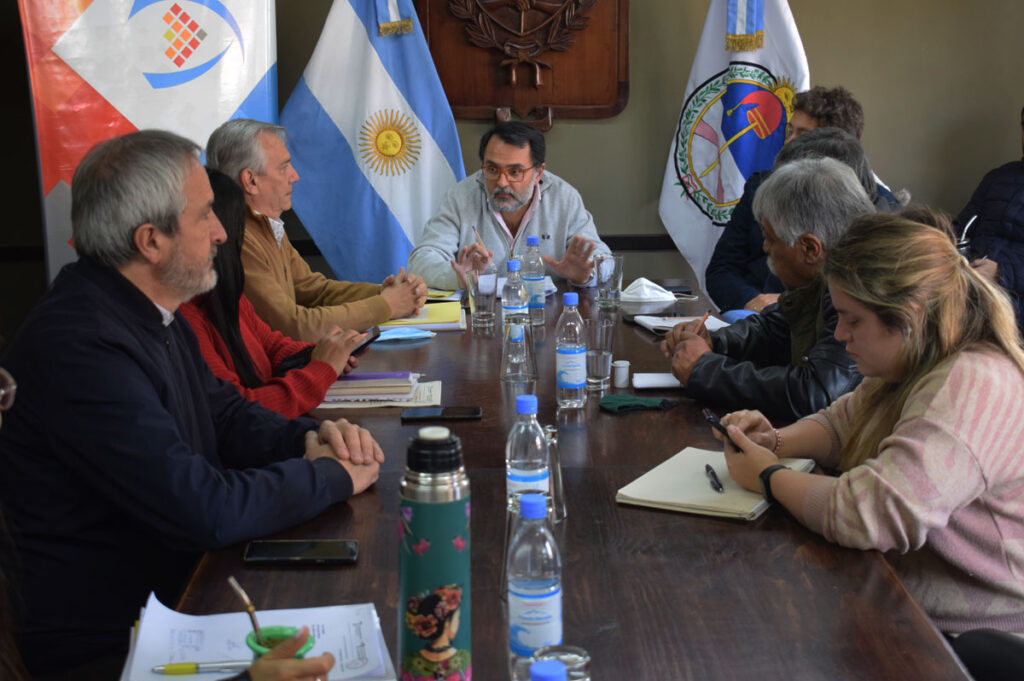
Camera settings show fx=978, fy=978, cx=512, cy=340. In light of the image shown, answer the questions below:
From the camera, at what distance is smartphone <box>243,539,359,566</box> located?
50.9 inches

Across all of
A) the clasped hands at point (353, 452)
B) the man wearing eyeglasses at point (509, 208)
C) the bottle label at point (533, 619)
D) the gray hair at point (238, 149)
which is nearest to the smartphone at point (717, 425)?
the clasped hands at point (353, 452)

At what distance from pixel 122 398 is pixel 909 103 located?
4.33 m

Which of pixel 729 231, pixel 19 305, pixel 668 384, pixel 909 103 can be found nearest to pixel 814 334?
pixel 668 384

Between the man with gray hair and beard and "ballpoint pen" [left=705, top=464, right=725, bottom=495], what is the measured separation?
1.57 feet

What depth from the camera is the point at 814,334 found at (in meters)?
2.17

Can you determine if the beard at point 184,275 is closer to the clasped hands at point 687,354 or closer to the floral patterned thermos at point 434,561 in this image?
the floral patterned thermos at point 434,561

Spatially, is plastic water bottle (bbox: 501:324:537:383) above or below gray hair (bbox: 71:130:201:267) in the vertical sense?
below

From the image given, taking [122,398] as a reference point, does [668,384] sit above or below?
below

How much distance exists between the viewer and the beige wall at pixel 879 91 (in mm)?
4668

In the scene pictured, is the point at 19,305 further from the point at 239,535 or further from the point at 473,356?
the point at 239,535

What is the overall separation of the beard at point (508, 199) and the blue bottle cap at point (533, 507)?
9.58 feet

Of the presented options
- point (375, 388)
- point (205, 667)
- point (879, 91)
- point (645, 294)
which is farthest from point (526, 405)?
point (879, 91)

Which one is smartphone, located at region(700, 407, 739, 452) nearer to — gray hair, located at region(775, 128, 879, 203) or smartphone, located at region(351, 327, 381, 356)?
smartphone, located at region(351, 327, 381, 356)

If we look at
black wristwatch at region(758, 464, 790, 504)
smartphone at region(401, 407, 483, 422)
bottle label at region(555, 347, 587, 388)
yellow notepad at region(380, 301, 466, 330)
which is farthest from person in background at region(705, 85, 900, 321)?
black wristwatch at region(758, 464, 790, 504)
